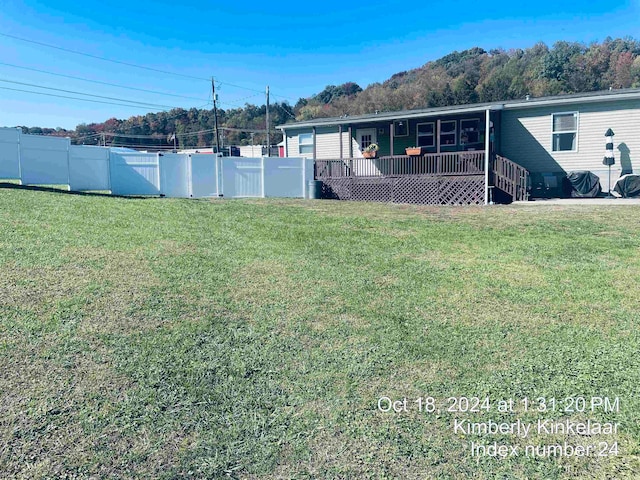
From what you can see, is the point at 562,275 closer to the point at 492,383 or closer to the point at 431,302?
the point at 431,302

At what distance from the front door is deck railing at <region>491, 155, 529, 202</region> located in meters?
6.38

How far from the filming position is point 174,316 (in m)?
4.64

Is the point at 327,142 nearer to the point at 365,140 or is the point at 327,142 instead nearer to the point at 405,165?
the point at 365,140

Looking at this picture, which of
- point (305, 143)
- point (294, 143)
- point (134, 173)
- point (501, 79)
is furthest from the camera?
point (501, 79)

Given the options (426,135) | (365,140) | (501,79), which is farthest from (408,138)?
(501,79)

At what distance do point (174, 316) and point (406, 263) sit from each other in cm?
339

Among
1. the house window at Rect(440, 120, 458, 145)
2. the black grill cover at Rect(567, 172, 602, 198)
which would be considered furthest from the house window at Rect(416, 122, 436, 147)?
the black grill cover at Rect(567, 172, 602, 198)

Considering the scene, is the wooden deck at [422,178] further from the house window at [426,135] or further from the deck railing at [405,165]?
the house window at [426,135]

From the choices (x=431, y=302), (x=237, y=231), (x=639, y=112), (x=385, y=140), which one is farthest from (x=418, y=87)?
(x=431, y=302)

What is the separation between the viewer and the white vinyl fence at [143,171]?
555 inches

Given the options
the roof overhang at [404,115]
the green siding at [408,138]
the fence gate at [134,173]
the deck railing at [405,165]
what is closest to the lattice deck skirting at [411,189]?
the deck railing at [405,165]

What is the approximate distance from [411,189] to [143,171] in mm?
9333

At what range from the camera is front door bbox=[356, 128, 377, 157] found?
20.8 m

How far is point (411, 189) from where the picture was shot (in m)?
17.1
